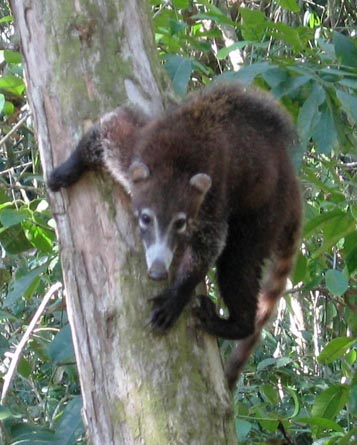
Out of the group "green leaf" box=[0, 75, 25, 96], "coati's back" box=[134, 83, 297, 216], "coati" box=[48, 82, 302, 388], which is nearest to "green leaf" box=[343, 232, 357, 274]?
"coati" box=[48, 82, 302, 388]

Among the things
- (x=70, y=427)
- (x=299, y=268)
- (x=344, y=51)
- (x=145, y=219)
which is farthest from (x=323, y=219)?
(x=70, y=427)

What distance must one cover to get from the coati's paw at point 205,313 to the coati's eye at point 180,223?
238 millimetres

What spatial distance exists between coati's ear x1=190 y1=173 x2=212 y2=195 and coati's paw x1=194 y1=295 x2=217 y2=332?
14.1 inches

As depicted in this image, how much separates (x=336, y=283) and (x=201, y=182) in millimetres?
950

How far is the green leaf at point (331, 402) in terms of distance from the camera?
359 centimetres

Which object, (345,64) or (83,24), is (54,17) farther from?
(345,64)

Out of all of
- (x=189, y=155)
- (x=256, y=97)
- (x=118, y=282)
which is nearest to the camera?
(x=118, y=282)

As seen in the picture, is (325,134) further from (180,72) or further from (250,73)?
(180,72)

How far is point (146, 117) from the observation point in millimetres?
2789

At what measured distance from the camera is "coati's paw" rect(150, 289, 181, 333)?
7.66 feet

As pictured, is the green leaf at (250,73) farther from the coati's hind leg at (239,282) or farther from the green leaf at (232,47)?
the coati's hind leg at (239,282)

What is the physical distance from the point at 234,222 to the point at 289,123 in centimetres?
43

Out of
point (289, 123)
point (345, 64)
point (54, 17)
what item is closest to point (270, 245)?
point (289, 123)

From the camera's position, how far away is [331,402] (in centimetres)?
361
